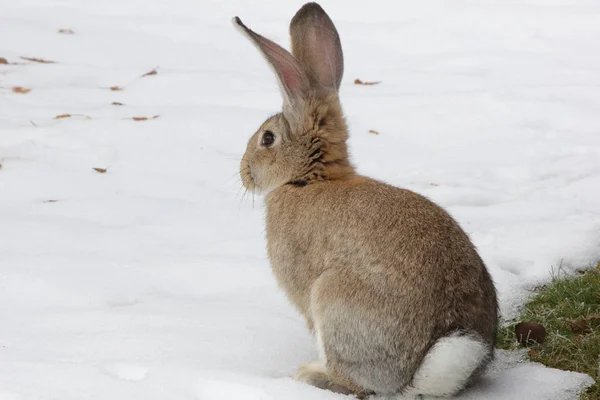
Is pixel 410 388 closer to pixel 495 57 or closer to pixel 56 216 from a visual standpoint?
pixel 56 216

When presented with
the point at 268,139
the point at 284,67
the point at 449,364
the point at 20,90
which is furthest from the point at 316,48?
the point at 20,90

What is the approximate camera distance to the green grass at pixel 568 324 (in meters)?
4.11

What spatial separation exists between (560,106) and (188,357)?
4583mm

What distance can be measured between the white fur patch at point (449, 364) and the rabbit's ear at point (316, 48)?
4.98ft

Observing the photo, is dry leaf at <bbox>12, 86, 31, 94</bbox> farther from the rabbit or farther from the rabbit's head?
the rabbit

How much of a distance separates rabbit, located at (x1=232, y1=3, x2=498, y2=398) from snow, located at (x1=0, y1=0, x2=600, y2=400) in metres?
0.24

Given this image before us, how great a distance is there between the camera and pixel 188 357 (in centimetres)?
399

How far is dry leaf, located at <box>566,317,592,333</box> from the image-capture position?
4359 mm

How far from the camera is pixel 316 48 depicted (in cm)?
449

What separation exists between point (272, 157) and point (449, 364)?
55.3 inches

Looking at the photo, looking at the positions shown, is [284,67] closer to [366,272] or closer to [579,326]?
[366,272]

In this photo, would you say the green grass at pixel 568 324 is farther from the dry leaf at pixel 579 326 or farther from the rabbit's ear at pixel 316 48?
the rabbit's ear at pixel 316 48

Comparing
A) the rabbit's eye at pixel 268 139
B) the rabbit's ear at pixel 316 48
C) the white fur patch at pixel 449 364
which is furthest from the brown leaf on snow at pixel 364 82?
the white fur patch at pixel 449 364

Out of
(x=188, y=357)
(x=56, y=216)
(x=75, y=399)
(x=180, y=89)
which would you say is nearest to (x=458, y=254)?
(x=188, y=357)
